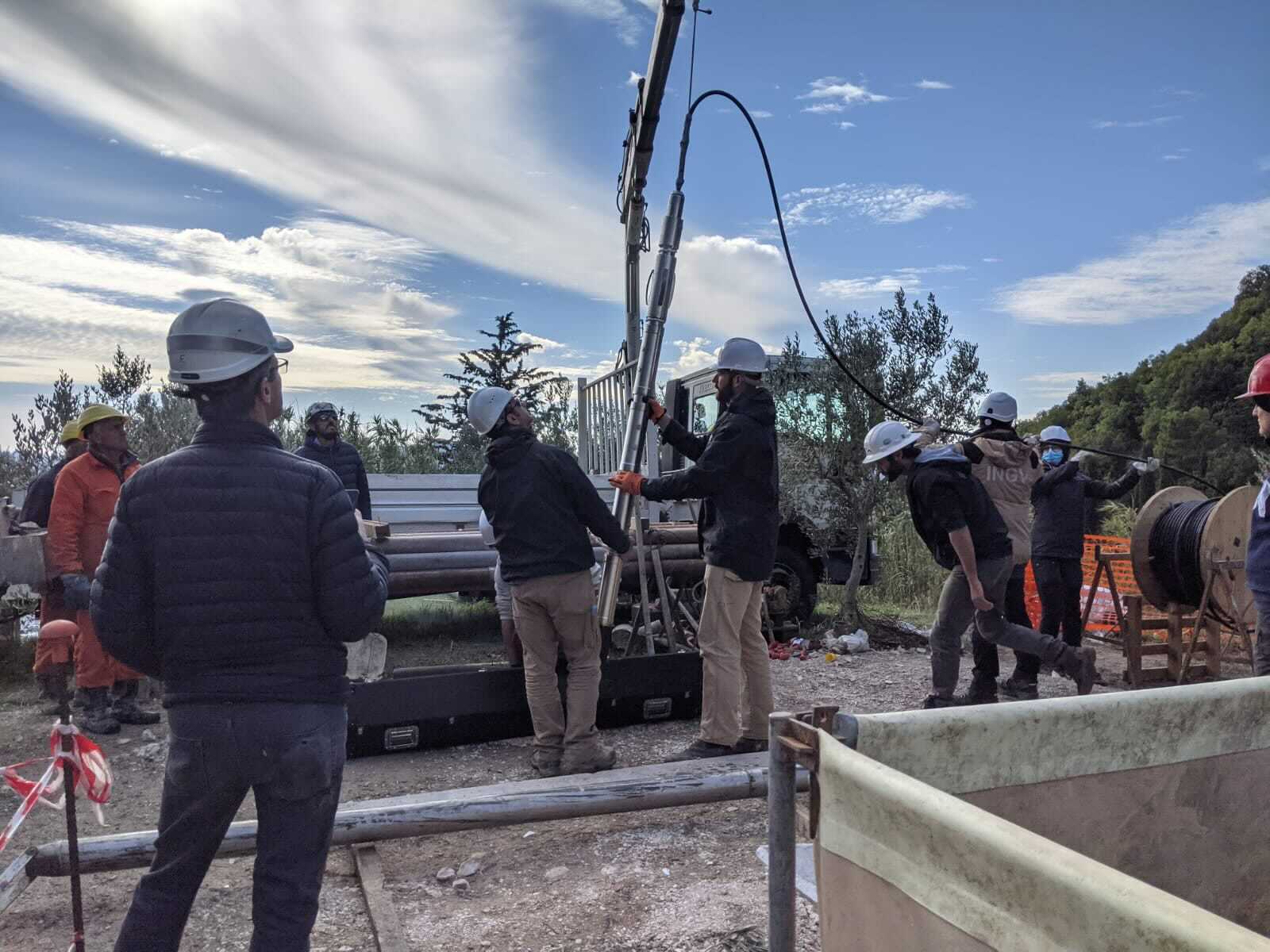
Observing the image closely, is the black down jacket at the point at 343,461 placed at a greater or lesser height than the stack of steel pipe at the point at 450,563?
greater

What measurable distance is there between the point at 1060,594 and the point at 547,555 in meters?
4.02

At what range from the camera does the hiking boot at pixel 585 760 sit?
508 cm

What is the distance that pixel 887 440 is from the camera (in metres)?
5.52

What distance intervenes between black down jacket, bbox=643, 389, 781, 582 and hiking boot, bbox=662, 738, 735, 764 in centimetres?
91

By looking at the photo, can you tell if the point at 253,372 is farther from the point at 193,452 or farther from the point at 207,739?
the point at 207,739

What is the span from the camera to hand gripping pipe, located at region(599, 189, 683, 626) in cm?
573

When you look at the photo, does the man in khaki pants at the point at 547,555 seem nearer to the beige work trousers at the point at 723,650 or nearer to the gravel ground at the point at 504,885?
the gravel ground at the point at 504,885

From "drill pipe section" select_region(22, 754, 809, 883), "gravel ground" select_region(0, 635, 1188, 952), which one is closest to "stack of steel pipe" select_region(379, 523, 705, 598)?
"gravel ground" select_region(0, 635, 1188, 952)

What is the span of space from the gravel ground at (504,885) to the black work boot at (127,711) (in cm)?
64

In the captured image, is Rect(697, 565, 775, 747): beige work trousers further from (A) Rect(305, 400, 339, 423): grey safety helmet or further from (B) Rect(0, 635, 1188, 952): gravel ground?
(A) Rect(305, 400, 339, 423): grey safety helmet

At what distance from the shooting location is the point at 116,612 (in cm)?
228

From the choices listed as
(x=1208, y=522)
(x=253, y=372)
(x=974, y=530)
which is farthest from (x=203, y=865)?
(x=1208, y=522)

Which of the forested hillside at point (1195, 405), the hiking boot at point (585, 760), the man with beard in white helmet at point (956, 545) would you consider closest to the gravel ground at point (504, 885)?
the hiking boot at point (585, 760)

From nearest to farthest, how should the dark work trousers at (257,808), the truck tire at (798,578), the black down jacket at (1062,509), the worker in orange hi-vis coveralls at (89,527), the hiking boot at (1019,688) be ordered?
the dark work trousers at (257,808), the worker in orange hi-vis coveralls at (89,527), the hiking boot at (1019,688), the black down jacket at (1062,509), the truck tire at (798,578)
